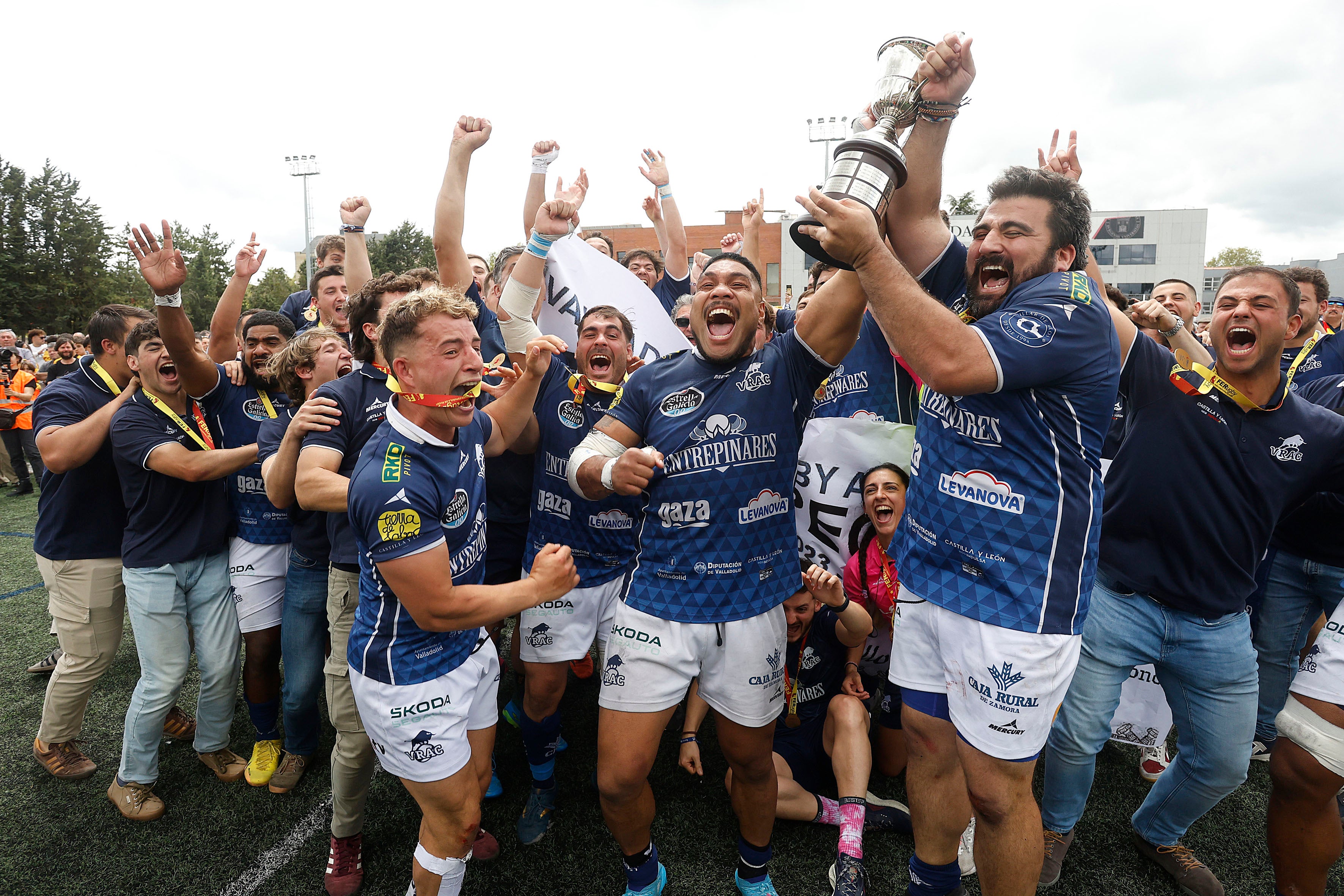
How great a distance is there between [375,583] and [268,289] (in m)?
70.5

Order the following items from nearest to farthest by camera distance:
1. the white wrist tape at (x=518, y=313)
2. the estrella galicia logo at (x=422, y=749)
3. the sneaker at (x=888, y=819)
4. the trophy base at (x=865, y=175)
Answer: the trophy base at (x=865, y=175) → the estrella galicia logo at (x=422, y=749) → the sneaker at (x=888, y=819) → the white wrist tape at (x=518, y=313)

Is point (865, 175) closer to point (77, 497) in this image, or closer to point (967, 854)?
point (967, 854)

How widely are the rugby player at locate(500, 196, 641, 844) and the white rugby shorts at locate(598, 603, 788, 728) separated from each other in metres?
0.69

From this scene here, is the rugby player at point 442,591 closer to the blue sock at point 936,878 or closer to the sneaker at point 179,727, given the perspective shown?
the blue sock at point 936,878

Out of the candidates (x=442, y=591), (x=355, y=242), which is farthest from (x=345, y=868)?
(x=355, y=242)

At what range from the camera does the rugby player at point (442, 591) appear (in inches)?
90.1

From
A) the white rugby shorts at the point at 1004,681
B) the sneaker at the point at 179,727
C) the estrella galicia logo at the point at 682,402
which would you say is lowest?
the sneaker at the point at 179,727

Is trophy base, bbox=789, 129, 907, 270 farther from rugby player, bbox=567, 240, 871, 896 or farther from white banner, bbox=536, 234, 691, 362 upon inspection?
white banner, bbox=536, 234, 691, 362

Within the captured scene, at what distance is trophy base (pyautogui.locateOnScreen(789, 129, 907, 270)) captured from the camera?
1.95 metres

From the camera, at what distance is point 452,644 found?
2551 mm

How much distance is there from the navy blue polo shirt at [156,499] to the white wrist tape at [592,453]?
2.33 meters

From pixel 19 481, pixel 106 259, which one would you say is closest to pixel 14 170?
pixel 106 259

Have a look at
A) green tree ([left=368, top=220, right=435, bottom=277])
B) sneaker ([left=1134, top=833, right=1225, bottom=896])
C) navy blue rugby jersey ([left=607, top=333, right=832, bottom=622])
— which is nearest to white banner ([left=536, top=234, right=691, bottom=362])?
navy blue rugby jersey ([left=607, top=333, right=832, bottom=622])

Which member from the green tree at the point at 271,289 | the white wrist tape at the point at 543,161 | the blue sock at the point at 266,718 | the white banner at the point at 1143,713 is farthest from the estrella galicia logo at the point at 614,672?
the green tree at the point at 271,289
